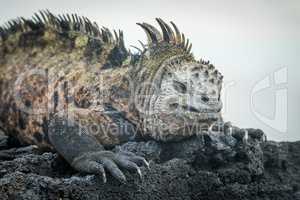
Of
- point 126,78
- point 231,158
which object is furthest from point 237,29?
point 231,158

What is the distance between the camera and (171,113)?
2621mm

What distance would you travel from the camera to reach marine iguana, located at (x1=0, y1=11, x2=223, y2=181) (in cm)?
260

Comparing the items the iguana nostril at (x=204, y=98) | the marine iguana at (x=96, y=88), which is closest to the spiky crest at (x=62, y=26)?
the marine iguana at (x=96, y=88)

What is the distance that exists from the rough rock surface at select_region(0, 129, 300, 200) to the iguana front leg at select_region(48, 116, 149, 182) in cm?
4

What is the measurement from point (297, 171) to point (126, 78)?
93cm

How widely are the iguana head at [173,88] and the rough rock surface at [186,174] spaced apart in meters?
0.09

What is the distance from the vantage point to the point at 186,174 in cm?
229

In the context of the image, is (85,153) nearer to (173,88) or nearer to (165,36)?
(173,88)

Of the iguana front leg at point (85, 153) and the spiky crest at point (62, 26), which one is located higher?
the spiky crest at point (62, 26)

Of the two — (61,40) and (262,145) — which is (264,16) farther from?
(61,40)

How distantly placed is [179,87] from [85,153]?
61 centimetres

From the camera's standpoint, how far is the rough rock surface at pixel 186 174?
6.47 feet

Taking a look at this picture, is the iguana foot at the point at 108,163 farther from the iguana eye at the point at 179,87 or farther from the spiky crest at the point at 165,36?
the spiky crest at the point at 165,36

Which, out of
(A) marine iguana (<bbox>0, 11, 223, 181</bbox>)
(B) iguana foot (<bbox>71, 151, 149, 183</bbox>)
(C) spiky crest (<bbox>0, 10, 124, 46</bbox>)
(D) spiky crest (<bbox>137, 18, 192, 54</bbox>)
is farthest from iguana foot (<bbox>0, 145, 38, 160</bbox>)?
(D) spiky crest (<bbox>137, 18, 192, 54</bbox>)
